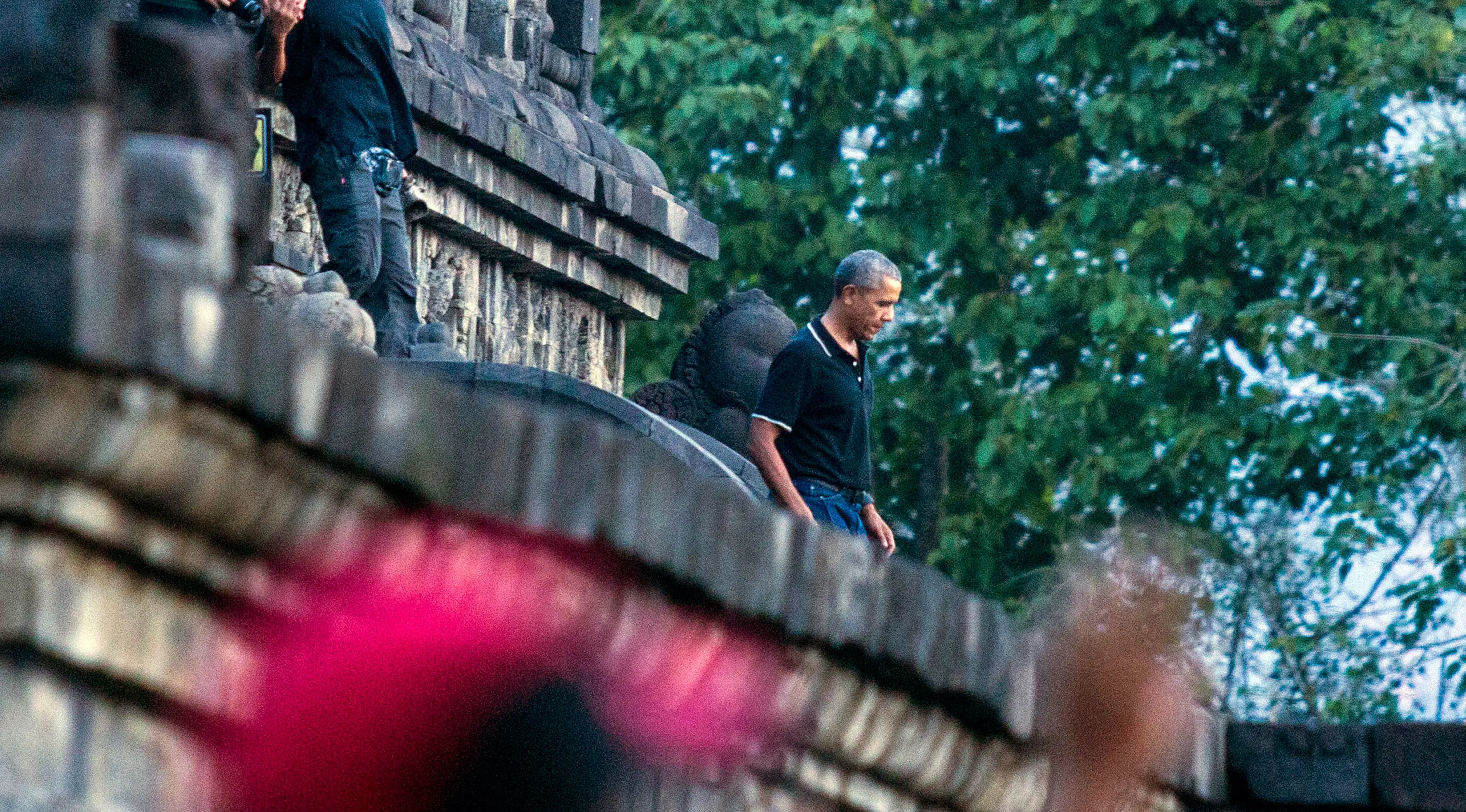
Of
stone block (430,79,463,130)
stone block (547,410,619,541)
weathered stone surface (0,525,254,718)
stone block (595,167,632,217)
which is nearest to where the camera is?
weathered stone surface (0,525,254,718)

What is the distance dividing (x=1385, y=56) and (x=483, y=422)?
12430mm

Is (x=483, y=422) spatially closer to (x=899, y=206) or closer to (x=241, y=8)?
(x=241, y=8)

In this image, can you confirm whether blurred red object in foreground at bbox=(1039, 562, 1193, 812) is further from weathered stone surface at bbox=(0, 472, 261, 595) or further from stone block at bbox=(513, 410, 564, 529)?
weathered stone surface at bbox=(0, 472, 261, 595)

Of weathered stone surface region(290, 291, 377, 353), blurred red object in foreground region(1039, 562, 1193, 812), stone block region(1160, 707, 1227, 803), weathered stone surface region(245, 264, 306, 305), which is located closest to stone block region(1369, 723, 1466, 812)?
stone block region(1160, 707, 1227, 803)

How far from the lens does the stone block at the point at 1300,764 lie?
4363 mm

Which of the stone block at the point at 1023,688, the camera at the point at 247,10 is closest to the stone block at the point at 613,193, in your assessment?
the camera at the point at 247,10

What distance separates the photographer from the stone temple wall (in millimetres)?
8680

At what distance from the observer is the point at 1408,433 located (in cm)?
1382

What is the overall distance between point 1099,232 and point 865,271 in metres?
9.21

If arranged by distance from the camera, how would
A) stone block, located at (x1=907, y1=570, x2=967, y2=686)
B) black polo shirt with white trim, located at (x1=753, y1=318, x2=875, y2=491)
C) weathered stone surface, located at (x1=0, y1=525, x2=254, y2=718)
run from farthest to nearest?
black polo shirt with white trim, located at (x1=753, y1=318, x2=875, y2=491) < stone block, located at (x1=907, y1=570, x2=967, y2=686) < weathered stone surface, located at (x1=0, y1=525, x2=254, y2=718)

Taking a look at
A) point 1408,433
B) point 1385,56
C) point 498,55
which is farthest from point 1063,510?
point 498,55

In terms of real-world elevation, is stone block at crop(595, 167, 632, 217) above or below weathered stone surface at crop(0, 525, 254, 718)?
above

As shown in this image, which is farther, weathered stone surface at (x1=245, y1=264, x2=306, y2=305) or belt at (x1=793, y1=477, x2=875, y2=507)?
belt at (x1=793, y1=477, x2=875, y2=507)

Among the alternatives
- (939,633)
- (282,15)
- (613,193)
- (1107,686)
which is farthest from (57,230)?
(613,193)
